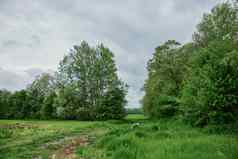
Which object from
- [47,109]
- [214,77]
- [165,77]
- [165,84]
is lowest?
[214,77]

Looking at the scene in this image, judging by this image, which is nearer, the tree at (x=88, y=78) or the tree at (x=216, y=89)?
the tree at (x=216, y=89)

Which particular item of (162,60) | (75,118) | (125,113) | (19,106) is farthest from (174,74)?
(19,106)

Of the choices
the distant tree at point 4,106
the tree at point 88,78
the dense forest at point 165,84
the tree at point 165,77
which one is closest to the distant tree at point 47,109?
the dense forest at point 165,84

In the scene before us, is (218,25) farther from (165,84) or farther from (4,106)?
(4,106)

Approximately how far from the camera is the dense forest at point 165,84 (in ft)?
38.2

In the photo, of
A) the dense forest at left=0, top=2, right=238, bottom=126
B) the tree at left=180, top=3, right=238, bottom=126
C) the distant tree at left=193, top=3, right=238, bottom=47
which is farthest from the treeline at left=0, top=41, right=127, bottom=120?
the tree at left=180, top=3, right=238, bottom=126

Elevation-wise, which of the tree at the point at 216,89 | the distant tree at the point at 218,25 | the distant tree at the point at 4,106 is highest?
the distant tree at the point at 218,25

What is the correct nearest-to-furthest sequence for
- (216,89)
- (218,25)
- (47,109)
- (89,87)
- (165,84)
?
1. (216,89)
2. (218,25)
3. (165,84)
4. (89,87)
5. (47,109)

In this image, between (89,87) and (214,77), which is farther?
(89,87)

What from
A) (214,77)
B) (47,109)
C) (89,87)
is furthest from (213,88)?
(47,109)

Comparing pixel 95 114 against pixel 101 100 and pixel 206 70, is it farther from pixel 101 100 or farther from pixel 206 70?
pixel 206 70

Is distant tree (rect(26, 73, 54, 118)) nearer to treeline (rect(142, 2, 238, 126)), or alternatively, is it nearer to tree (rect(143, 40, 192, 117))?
tree (rect(143, 40, 192, 117))

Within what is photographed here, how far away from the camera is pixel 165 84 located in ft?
86.8

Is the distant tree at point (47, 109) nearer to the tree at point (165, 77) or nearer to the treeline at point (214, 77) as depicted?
the tree at point (165, 77)
